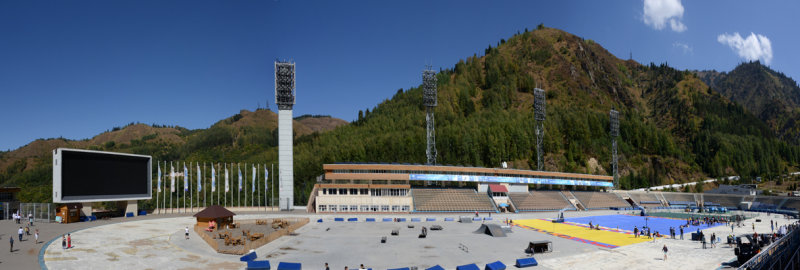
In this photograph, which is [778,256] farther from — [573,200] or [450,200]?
[573,200]

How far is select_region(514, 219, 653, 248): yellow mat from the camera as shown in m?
49.1

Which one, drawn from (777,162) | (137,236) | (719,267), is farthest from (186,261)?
(777,162)

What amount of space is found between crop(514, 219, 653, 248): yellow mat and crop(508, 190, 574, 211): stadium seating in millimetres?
20098

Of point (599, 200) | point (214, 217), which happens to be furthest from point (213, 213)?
point (599, 200)

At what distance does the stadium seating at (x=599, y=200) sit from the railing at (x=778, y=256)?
221 ft

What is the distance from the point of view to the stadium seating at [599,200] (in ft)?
339

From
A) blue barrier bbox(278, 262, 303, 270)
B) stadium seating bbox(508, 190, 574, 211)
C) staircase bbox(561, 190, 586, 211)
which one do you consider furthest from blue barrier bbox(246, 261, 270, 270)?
staircase bbox(561, 190, 586, 211)

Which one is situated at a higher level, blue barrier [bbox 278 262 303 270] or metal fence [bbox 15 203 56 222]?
metal fence [bbox 15 203 56 222]

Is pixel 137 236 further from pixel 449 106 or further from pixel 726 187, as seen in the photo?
pixel 449 106

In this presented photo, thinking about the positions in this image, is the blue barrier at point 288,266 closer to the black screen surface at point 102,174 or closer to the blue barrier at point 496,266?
the blue barrier at point 496,266

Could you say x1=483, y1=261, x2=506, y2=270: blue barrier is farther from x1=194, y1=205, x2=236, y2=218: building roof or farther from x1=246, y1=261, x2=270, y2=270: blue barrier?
x1=194, y1=205, x2=236, y2=218: building roof

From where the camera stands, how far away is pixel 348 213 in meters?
79.0

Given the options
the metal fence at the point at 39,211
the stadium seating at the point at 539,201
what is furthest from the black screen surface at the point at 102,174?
the stadium seating at the point at 539,201

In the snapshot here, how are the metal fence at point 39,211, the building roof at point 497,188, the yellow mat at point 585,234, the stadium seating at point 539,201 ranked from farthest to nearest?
the building roof at point 497,188 < the stadium seating at point 539,201 < the metal fence at point 39,211 < the yellow mat at point 585,234
